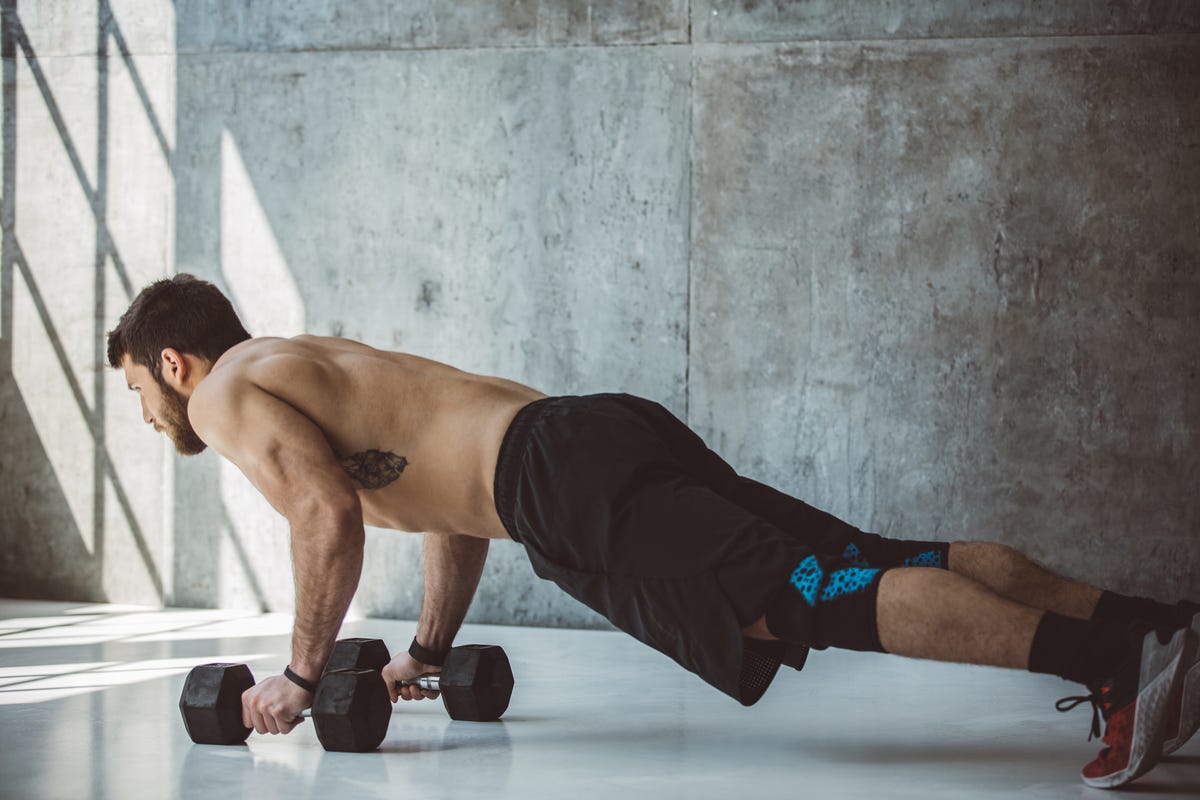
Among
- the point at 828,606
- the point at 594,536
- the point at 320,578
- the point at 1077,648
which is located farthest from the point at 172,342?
the point at 1077,648

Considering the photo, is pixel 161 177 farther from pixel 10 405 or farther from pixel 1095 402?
pixel 1095 402

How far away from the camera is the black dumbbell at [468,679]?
8.91 feet

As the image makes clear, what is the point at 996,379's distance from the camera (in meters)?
4.30

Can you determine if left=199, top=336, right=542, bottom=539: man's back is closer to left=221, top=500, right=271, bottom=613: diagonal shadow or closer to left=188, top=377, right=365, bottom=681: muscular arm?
left=188, top=377, right=365, bottom=681: muscular arm

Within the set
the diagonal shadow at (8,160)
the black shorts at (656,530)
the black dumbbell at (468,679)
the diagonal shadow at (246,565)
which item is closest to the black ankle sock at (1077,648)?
the black shorts at (656,530)

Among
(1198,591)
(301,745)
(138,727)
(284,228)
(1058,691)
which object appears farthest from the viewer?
(284,228)

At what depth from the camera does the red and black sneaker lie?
6.22ft

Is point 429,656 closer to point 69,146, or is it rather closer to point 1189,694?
point 1189,694

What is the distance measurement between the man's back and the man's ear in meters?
0.12

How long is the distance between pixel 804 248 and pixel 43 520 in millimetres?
3184

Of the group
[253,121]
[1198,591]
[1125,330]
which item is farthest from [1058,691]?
[253,121]

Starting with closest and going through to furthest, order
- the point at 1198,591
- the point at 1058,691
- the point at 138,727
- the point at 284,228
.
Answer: the point at 138,727, the point at 1058,691, the point at 1198,591, the point at 284,228

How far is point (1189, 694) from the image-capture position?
6.48 ft

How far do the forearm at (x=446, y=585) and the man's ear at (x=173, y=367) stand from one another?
629 mm
